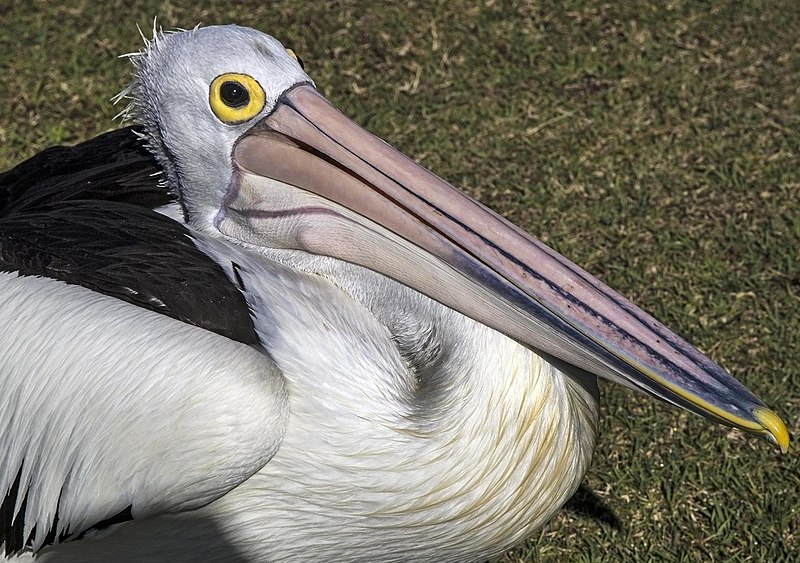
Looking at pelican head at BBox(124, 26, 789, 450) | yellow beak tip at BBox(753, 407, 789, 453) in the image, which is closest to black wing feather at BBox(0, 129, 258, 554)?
pelican head at BBox(124, 26, 789, 450)

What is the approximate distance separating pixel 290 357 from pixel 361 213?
335mm

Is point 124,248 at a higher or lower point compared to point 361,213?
higher

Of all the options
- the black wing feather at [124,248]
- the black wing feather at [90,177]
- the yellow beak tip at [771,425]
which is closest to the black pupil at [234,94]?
the black wing feather at [124,248]

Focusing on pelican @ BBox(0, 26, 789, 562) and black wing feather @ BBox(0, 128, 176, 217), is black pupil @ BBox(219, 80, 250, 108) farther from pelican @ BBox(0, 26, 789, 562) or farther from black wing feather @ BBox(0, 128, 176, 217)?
black wing feather @ BBox(0, 128, 176, 217)

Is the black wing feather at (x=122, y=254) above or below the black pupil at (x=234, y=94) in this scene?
below

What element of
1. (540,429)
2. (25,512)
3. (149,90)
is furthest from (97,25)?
(540,429)

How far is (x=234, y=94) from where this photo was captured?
2264mm

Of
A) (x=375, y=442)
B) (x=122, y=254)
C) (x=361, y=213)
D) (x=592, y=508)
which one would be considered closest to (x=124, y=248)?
(x=122, y=254)

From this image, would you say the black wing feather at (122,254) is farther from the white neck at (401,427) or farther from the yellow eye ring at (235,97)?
the yellow eye ring at (235,97)

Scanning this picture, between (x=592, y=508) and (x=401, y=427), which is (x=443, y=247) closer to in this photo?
(x=401, y=427)

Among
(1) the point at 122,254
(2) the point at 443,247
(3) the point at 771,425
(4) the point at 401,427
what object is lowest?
(3) the point at 771,425

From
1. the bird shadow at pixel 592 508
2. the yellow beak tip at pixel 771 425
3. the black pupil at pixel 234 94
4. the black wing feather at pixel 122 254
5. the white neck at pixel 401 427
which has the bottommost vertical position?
the bird shadow at pixel 592 508

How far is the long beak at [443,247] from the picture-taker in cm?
204

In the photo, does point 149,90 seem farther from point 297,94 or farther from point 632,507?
point 632,507
